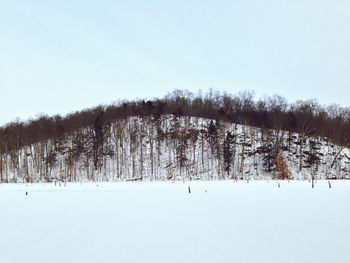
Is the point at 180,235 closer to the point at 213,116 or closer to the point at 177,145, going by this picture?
the point at 177,145

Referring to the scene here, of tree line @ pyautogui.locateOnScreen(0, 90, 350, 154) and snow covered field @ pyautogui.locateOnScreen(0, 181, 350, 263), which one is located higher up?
tree line @ pyautogui.locateOnScreen(0, 90, 350, 154)

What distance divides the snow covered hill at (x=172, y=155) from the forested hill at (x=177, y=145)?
156 millimetres

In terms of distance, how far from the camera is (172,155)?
5650 cm

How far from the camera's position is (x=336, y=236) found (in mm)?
7477

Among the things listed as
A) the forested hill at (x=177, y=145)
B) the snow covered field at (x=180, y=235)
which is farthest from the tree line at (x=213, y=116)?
the snow covered field at (x=180, y=235)

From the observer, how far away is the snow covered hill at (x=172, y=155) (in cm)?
4962

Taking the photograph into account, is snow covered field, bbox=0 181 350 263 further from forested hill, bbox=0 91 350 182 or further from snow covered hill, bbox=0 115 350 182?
snow covered hill, bbox=0 115 350 182

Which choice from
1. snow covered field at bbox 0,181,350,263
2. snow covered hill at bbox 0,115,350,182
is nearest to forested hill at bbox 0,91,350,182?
snow covered hill at bbox 0,115,350,182

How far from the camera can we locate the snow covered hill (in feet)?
163

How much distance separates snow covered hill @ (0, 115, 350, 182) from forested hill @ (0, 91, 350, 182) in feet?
0.51

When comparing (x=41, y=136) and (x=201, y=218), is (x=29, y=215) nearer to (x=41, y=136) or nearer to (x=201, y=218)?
(x=201, y=218)

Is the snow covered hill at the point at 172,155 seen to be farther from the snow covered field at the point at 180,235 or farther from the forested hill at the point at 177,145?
the snow covered field at the point at 180,235

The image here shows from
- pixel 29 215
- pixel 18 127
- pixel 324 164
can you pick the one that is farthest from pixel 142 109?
pixel 29 215

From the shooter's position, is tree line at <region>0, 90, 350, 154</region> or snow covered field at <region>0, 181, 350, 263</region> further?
tree line at <region>0, 90, 350, 154</region>
